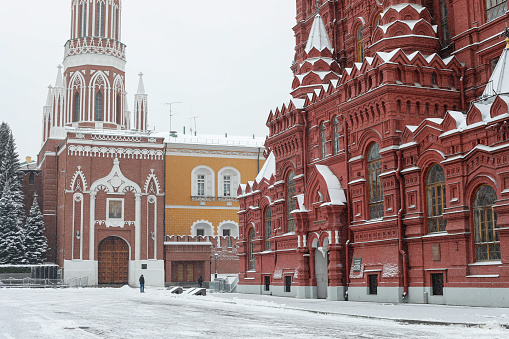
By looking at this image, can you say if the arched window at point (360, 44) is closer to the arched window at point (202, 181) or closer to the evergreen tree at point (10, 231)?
the arched window at point (202, 181)

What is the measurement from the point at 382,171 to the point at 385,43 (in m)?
6.06

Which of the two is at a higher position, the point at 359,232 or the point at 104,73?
the point at 104,73

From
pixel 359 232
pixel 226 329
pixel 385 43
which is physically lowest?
pixel 226 329

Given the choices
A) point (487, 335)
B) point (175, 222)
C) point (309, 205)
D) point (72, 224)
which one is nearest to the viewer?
point (487, 335)

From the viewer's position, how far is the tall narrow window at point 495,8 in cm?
2680

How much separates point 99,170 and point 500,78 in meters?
38.7

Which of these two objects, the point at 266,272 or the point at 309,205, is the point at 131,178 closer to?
the point at 266,272

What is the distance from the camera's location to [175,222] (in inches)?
2349

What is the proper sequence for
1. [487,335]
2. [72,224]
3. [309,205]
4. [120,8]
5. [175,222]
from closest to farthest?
[487,335] < [309,205] < [72,224] < [175,222] < [120,8]

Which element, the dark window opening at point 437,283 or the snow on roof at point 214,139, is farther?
the snow on roof at point 214,139

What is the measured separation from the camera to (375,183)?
1134 inches

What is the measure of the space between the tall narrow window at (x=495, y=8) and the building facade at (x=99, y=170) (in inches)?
1416

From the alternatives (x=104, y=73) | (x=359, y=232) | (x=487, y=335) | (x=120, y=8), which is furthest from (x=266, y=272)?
(x=120, y=8)

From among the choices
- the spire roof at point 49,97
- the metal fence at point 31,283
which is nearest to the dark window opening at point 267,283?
the metal fence at point 31,283
